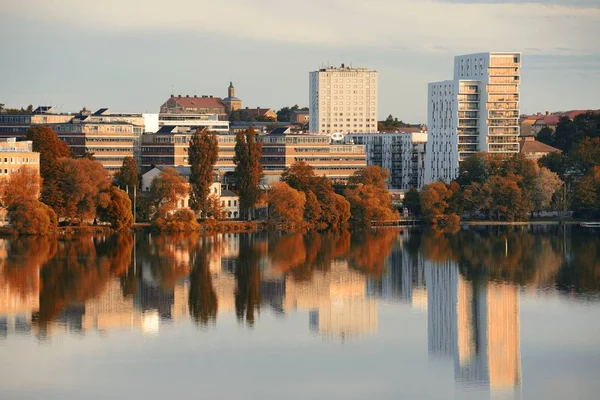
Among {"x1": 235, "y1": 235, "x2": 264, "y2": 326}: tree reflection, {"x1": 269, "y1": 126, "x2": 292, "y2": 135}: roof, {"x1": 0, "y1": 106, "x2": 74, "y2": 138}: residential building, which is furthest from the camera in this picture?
{"x1": 269, "y1": 126, "x2": 292, "y2": 135}: roof

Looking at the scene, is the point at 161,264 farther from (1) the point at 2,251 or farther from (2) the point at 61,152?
(2) the point at 61,152

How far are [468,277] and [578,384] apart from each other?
21.6m

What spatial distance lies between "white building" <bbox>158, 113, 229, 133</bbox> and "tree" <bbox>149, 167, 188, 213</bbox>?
28804 mm

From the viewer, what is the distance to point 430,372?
37.8m

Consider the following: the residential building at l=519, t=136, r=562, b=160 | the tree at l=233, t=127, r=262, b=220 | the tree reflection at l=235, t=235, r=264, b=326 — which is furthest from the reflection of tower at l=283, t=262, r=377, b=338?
the residential building at l=519, t=136, r=562, b=160

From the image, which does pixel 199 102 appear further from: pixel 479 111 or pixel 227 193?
pixel 227 193

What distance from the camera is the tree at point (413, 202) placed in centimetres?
9056

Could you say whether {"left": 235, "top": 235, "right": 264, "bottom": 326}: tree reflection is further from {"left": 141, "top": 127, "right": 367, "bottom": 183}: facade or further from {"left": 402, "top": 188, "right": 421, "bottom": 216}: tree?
{"left": 141, "top": 127, "right": 367, "bottom": 183}: facade

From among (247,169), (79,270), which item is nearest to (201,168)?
(247,169)

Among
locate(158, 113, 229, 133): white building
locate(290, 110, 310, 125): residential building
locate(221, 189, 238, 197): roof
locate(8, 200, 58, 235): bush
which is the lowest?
locate(8, 200, 58, 235): bush

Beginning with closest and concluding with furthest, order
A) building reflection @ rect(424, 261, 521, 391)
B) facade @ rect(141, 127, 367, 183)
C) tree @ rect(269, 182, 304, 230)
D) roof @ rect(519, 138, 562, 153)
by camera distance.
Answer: building reflection @ rect(424, 261, 521, 391)
tree @ rect(269, 182, 304, 230)
facade @ rect(141, 127, 367, 183)
roof @ rect(519, 138, 562, 153)

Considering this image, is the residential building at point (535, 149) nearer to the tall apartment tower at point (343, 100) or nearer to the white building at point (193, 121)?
the white building at point (193, 121)

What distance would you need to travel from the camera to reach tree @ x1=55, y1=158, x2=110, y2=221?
74.4m

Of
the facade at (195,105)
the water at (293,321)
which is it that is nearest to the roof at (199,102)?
the facade at (195,105)
